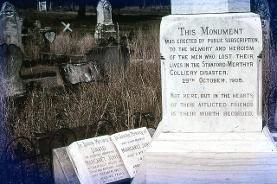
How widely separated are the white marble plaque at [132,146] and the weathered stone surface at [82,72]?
2026 mm

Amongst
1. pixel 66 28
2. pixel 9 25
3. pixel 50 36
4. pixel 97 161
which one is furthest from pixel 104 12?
pixel 97 161

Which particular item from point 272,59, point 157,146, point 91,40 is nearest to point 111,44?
point 91,40

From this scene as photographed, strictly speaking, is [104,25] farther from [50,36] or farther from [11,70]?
[11,70]

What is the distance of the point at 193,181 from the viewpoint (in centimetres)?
426

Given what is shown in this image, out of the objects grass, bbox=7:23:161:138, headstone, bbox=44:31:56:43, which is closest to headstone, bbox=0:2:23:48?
grass, bbox=7:23:161:138

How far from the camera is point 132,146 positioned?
524 centimetres

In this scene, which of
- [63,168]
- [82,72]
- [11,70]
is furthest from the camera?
[82,72]

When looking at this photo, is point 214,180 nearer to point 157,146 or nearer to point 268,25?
point 157,146

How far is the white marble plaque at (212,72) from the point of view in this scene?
13.8 feet

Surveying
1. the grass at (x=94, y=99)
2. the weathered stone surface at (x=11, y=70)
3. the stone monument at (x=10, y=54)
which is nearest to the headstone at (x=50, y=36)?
→ the grass at (x=94, y=99)

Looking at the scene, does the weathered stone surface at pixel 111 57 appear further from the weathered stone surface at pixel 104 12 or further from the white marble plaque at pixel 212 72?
the white marble plaque at pixel 212 72

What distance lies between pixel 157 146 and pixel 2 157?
2173 millimetres

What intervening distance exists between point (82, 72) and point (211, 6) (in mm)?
3308

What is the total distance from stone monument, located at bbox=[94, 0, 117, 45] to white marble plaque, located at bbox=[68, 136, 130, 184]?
8.51 feet
